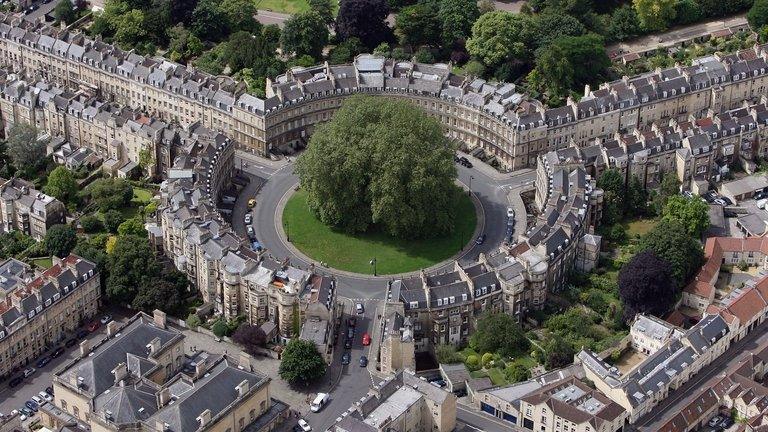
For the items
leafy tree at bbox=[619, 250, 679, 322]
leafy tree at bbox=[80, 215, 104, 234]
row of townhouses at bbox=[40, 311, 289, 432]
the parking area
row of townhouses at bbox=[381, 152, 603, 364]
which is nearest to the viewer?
row of townhouses at bbox=[40, 311, 289, 432]

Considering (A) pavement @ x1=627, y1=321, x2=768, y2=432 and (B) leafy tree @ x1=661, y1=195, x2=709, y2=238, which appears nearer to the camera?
(A) pavement @ x1=627, y1=321, x2=768, y2=432

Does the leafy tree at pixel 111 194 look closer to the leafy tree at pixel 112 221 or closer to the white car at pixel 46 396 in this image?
the leafy tree at pixel 112 221

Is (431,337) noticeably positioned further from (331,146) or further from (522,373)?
(331,146)

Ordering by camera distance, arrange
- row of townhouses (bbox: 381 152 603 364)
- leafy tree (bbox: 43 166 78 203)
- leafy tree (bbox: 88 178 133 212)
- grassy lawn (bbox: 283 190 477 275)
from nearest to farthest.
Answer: row of townhouses (bbox: 381 152 603 364)
grassy lawn (bbox: 283 190 477 275)
leafy tree (bbox: 88 178 133 212)
leafy tree (bbox: 43 166 78 203)

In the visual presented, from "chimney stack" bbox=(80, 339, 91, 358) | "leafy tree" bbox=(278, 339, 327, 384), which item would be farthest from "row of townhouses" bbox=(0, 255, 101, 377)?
"leafy tree" bbox=(278, 339, 327, 384)

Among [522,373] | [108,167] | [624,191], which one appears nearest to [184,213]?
[108,167]

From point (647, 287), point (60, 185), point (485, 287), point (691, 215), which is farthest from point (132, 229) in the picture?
point (691, 215)

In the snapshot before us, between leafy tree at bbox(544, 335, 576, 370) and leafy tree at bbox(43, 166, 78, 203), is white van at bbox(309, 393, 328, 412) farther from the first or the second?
leafy tree at bbox(43, 166, 78, 203)
